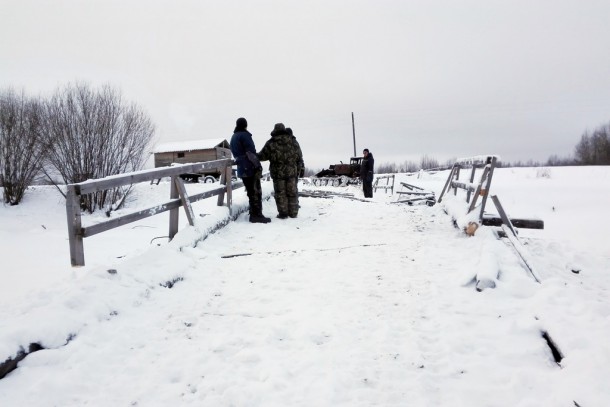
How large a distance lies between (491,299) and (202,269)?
326 cm

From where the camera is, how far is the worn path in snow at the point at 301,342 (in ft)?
7.27

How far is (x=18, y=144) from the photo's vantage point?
20703 millimetres

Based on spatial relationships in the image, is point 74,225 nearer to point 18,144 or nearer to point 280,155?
point 280,155

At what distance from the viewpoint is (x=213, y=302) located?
363cm

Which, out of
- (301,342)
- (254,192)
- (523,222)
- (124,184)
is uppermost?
(124,184)

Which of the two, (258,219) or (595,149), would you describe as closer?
(258,219)

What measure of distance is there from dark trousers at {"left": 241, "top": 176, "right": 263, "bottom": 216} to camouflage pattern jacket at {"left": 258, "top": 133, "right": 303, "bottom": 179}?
21.8 inches

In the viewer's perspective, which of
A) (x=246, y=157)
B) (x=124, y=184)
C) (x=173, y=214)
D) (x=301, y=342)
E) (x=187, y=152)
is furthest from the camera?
(x=187, y=152)

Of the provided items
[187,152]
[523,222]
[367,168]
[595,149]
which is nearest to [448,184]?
[523,222]

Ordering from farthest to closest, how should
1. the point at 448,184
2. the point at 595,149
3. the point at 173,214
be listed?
1. the point at 595,149
2. the point at 448,184
3. the point at 173,214

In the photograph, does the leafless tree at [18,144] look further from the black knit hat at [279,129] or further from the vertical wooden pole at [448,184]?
the vertical wooden pole at [448,184]

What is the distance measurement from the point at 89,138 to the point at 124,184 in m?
16.3

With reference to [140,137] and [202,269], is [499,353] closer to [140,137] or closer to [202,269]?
[202,269]

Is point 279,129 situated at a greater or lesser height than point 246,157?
greater
